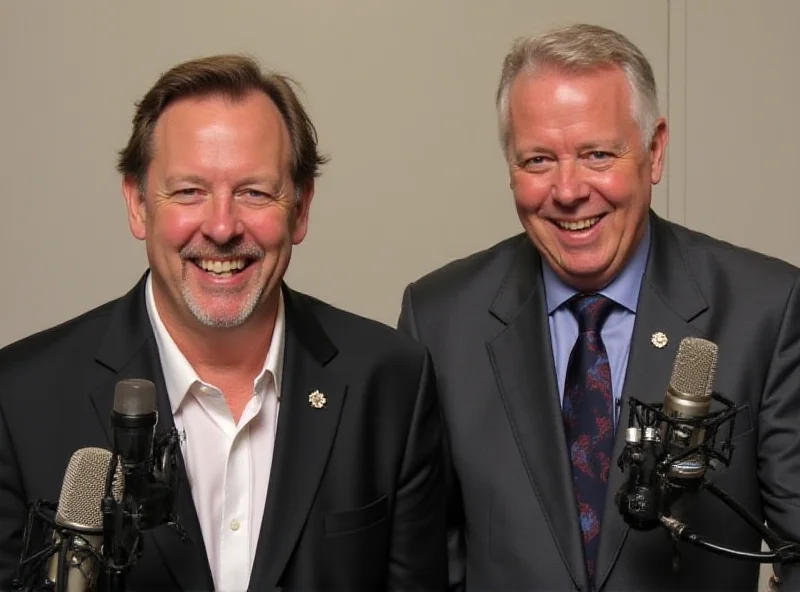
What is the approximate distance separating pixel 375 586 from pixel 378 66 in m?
2.16

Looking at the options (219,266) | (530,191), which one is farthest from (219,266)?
(530,191)

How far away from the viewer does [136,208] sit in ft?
8.23

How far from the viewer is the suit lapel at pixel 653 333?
247 centimetres

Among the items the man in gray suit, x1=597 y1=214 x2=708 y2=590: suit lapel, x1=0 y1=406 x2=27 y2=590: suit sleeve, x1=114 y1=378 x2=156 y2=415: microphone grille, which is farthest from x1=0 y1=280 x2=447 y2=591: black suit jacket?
x1=114 y1=378 x2=156 y2=415: microphone grille

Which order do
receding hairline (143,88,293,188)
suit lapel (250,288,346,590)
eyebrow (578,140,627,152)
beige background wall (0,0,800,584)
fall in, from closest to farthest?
suit lapel (250,288,346,590) < receding hairline (143,88,293,188) < eyebrow (578,140,627,152) < beige background wall (0,0,800,584)

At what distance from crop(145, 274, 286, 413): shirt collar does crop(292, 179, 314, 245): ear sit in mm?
156

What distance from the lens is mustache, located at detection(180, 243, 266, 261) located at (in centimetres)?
236

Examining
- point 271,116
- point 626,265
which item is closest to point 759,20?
point 626,265

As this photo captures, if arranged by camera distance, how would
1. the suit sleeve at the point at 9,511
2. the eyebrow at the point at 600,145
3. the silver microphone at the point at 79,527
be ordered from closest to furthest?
the silver microphone at the point at 79,527 < the suit sleeve at the point at 9,511 < the eyebrow at the point at 600,145

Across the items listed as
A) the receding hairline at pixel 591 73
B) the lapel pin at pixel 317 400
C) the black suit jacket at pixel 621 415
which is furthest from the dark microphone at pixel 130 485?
the receding hairline at pixel 591 73

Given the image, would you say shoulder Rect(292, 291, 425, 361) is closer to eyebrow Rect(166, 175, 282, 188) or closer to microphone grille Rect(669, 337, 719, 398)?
eyebrow Rect(166, 175, 282, 188)

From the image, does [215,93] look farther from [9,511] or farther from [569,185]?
[9,511]

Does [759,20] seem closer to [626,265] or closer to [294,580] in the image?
[626,265]

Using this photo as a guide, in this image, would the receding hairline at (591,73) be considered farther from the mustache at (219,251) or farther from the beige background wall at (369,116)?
the beige background wall at (369,116)
